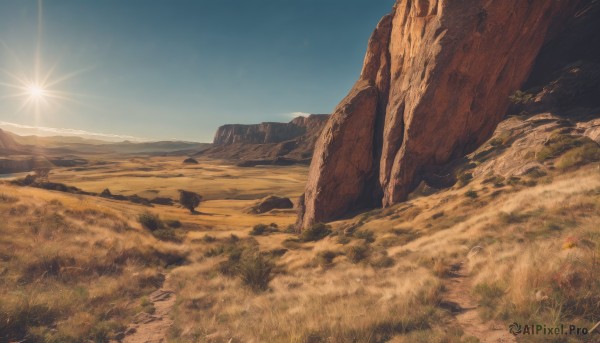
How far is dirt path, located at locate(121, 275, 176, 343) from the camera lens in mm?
7727

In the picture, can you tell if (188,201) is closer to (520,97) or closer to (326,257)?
(326,257)

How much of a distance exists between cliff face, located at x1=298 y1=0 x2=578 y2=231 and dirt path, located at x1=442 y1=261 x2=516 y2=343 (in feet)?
73.4

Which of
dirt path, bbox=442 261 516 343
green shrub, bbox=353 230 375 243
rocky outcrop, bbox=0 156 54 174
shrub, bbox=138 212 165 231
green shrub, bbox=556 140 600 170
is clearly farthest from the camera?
rocky outcrop, bbox=0 156 54 174

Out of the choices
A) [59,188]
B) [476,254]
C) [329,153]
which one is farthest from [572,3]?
[59,188]

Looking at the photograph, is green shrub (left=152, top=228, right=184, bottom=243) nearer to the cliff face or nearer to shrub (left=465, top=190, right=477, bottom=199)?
the cliff face

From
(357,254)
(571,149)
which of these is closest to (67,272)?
(357,254)

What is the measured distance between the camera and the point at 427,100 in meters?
28.9

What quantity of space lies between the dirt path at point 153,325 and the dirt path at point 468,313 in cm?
736

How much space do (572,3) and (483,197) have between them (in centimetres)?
2905

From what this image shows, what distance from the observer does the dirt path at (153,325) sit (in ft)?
25.4

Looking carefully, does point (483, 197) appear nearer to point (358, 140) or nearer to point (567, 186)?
point (567, 186)

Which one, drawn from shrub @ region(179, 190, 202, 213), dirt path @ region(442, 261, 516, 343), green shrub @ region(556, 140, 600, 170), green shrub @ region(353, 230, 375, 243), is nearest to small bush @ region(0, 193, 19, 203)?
green shrub @ region(353, 230, 375, 243)

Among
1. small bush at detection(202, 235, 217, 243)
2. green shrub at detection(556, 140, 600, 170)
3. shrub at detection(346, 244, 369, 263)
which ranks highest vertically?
green shrub at detection(556, 140, 600, 170)

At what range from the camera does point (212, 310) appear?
30.8 ft
